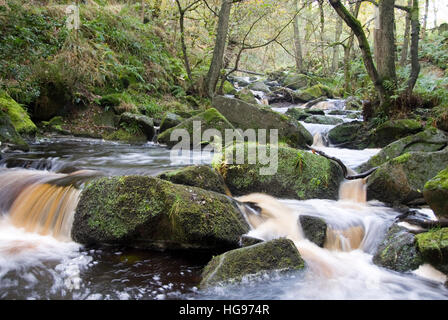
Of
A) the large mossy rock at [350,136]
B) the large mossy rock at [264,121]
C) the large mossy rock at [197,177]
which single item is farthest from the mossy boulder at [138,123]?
the large mossy rock at [350,136]

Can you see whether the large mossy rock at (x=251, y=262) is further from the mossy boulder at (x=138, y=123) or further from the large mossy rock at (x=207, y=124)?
the mossy boulder at (x=138, y=123)

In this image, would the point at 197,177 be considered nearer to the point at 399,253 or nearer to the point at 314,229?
the point at 314,229

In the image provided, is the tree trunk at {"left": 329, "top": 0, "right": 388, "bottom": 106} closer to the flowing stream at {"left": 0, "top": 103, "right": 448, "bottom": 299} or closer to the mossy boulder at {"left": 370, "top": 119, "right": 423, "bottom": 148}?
the mossy boulder at {"left": 370, "top": 119, "right": 423, "bottom": 148}

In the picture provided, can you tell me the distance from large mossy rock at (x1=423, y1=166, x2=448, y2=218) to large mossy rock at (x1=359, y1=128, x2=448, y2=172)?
2.52 meters

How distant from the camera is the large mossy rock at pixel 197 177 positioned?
15.2 feet

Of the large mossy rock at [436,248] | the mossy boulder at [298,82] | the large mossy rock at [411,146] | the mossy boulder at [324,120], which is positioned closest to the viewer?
the large mossy rock at [436,248]

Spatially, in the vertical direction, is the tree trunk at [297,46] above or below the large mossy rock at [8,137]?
above

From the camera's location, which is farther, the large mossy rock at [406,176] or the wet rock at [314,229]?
the large mossy rock at [406,176]

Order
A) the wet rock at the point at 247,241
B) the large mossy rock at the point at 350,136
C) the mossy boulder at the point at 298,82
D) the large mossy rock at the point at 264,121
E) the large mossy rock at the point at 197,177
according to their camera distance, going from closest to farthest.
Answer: the wet rock at the point at 247,241, the large mossy rock at the point at 197,177, the large mossy rock at the point at 264,121, the large mossy rock at the point at 350,136, the mossy boulder at the point at 298,82

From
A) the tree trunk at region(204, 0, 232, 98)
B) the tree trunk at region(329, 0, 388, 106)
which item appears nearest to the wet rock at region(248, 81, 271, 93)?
the tree trunk at region(204, 0, 232, 98)

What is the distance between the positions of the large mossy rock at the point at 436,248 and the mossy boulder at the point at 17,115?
823 cm

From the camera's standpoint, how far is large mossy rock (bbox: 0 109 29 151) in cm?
645

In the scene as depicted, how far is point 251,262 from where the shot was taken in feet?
10.3

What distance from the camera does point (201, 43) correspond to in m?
16.6
